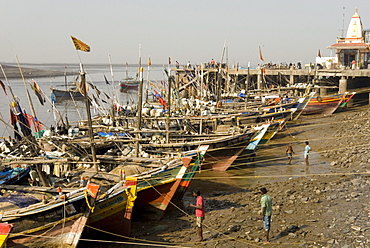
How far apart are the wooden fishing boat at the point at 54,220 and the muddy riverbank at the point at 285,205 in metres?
1.14

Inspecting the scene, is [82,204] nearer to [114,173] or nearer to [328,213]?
[114,173]

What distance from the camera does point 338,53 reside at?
148 ft

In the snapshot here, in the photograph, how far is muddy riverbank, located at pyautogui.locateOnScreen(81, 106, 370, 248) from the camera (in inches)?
433

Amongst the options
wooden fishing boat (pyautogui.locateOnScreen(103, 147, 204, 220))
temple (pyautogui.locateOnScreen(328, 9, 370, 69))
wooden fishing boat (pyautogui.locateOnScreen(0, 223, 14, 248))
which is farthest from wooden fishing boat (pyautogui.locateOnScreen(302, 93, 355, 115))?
wooden fishing boat (pyautogui.locateOnScreen(0, 223, 14, 248))

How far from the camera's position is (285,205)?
13.5 metres

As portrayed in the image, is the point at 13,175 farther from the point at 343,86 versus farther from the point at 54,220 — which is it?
the point at 343,86

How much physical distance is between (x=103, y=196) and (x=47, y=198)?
1437mm

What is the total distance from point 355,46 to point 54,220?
40.1 meters

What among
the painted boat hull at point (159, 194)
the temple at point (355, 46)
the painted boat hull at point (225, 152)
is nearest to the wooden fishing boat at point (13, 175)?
the painted boat hull at point (159, 194)

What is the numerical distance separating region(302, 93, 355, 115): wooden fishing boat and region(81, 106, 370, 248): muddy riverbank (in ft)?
41.7

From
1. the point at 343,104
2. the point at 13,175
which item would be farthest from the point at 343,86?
the point at 13,175

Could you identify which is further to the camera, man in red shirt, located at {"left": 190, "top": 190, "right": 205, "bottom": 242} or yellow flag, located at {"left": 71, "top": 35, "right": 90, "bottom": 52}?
yellow flag, located at {"left": 71, "top": 35, "right": 90, "bottom": 52}

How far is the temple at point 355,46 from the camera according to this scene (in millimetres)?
43469

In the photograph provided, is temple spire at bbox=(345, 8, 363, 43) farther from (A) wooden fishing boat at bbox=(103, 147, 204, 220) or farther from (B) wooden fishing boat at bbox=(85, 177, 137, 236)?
(B) wooden fishing boat at bbox=(85, 177, 137, 236)
